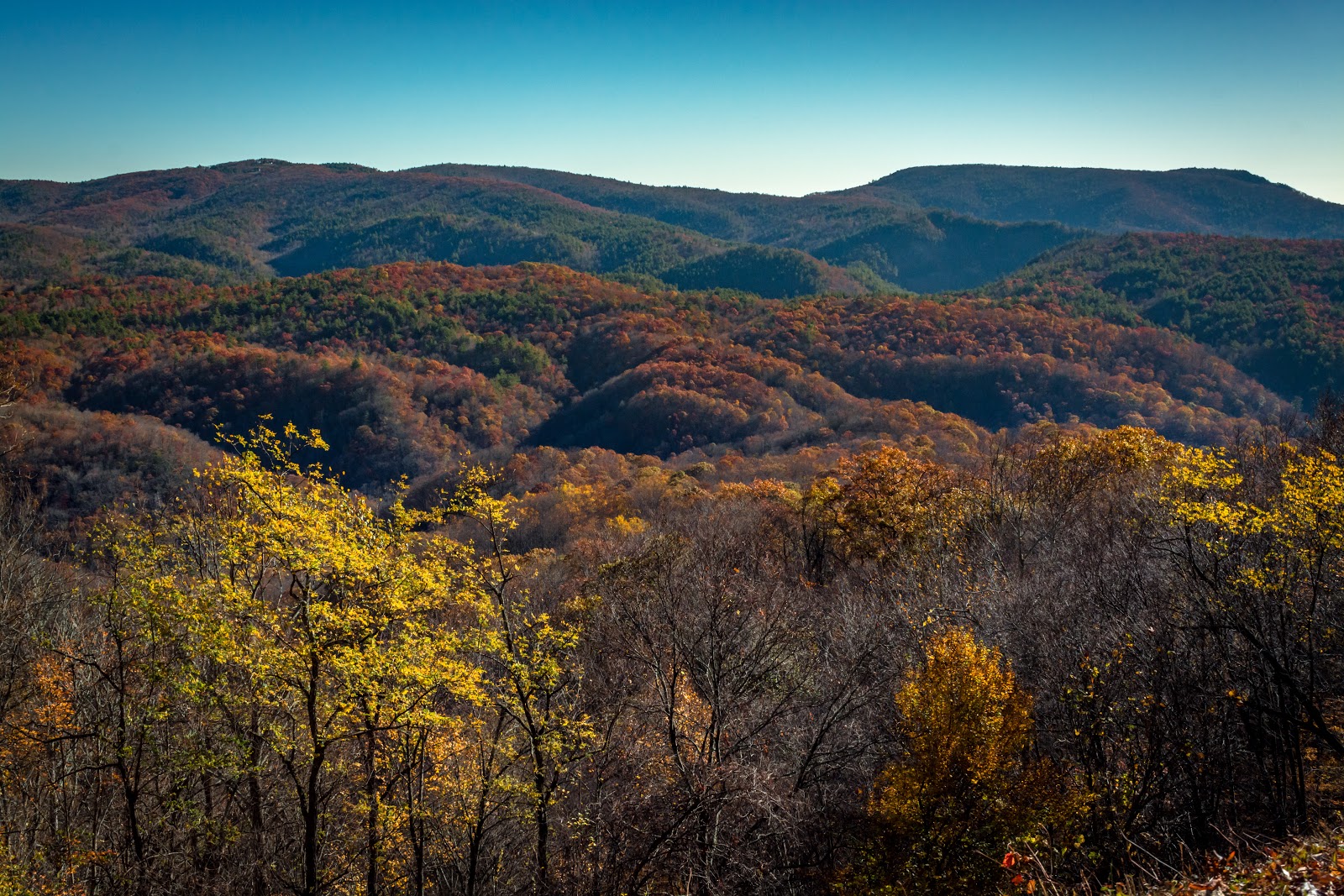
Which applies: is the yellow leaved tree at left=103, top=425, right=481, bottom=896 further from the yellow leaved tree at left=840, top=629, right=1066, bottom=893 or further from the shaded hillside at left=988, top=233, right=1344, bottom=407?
the shaded hillside at left=988, top=233, right=1344, bottom=407

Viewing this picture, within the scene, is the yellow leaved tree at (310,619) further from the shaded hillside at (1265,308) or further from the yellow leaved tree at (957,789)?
the shaded hillside at (1265,308)

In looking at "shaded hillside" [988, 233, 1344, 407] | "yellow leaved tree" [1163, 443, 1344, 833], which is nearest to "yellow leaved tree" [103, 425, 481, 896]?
"yellow leaved tree" [1163, 443, 1344, 833]

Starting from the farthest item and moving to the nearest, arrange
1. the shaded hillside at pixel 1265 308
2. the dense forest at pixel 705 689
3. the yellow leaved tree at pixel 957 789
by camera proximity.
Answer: the shaded hillside at pixel 1265 308 → the yellow leaved tree at pixel 957 789 → the dense forest at pixel 705 689

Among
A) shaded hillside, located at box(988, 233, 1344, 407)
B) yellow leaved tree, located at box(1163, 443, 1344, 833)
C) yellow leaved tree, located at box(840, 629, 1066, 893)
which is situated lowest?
yellow leaved tree, located at box(840, 629, 1066, 893)

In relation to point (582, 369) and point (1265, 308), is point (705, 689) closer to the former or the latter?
point (582, 369)

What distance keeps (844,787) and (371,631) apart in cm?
1362

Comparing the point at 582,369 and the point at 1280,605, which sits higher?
the point at 1280,605

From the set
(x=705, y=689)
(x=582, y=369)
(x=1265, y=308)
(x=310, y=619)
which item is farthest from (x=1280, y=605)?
(x=1265, y=308)

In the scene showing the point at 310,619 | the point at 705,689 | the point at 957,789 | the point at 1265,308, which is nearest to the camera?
the point at 310,619

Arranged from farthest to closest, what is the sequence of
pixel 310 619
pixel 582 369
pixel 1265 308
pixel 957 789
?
pixel 582 369 < pixel 1265 308 < pixel 957 789 < pixel 310 619

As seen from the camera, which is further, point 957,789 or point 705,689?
point 705,689

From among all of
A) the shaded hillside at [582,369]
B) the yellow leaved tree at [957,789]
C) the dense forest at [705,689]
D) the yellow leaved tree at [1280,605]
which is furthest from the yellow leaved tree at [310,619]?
the shaded hillside at [582,369]

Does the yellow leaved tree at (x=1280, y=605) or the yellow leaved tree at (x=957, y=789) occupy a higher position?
the yellow leaved tree at (x=1280, y=605)

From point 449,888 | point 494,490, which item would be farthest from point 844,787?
point 494,490
